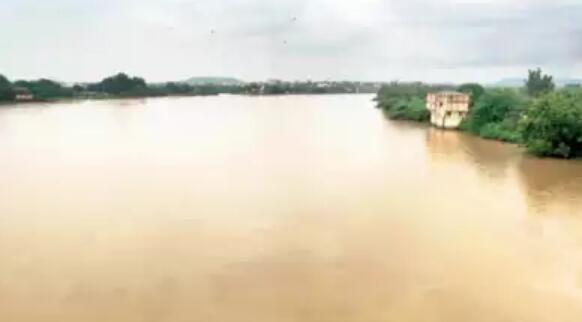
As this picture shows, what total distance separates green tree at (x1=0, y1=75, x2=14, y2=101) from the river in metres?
20.9

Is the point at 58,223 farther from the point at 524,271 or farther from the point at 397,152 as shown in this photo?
the point at 397,152

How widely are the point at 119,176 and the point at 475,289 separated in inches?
256

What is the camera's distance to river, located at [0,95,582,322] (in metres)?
4.79

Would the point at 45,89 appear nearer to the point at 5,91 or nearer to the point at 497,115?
the point at 5,91

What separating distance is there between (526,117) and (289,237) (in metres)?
7.30

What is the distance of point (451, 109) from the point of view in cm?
1856

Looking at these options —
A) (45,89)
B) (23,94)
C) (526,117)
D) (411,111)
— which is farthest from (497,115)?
(45,89)

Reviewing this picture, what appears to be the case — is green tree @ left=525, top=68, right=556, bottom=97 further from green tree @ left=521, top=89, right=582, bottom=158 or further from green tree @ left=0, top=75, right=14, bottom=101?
green tree @ left=0, top=75, right=14, bottom=101

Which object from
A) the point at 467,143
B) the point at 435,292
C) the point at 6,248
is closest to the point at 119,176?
the point at 6,248

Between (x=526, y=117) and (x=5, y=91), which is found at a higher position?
(x=5, y=91)

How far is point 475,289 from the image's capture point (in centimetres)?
509

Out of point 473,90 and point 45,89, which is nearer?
point 473,90

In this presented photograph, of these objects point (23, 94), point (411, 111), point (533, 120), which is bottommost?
point (411, 111)

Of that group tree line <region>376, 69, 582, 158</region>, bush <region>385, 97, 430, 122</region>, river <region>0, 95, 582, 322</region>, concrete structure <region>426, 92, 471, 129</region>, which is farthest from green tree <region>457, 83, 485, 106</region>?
river <region>0, 95, 582, 322</region>
